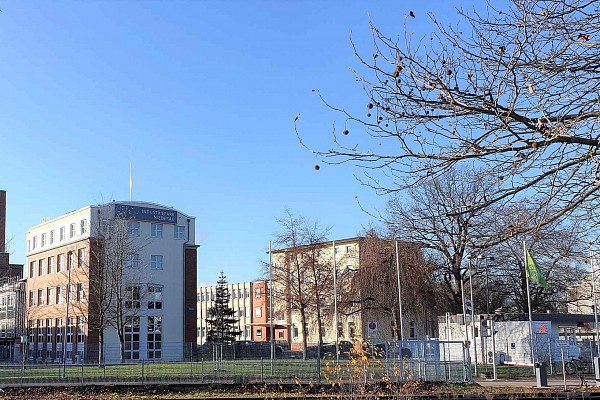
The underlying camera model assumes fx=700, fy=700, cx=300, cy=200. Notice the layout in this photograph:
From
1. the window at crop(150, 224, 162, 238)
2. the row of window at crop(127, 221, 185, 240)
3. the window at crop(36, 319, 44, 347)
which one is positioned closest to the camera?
the row of window at crop(127, 221, 185, 240)

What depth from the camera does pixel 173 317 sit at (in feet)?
218

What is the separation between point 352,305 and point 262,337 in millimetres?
52427

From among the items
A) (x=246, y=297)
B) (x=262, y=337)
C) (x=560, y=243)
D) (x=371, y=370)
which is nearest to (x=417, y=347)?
(x=371, y=370)

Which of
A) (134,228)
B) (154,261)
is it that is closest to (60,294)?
(154,261)

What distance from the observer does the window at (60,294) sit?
67.1 m

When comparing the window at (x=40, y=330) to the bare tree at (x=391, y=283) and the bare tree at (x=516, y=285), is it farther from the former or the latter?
the bare tree at (x=516, y=285)

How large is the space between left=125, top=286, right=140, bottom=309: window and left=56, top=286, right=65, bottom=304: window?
10.9 m

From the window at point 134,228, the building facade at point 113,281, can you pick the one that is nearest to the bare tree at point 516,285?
the building facade at point 113,281

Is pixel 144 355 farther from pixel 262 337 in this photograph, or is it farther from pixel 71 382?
pixel 262 337

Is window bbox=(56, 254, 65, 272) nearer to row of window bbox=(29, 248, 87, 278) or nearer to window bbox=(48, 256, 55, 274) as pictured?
row of window bbox=(29, 248, 87, 278)

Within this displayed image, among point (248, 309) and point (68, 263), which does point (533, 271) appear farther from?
point (248, 309)

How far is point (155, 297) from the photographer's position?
65.9 m

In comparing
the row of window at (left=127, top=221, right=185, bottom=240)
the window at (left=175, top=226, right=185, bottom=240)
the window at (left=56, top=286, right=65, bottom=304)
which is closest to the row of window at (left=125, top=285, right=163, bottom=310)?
the row of window at (left=127, top=221, right=185, bottom=240)

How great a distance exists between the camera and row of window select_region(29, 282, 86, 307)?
60.8 m
